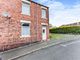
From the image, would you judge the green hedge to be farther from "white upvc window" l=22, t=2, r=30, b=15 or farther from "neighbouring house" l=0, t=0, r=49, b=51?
"white upvc window" l=22, t=2, r=30, b=15

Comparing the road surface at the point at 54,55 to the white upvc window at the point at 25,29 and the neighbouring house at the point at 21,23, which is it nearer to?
the neighbouring house at the point at 21,23

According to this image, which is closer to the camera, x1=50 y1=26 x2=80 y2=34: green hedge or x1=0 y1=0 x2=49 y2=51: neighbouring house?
x1=0 y1=0 x2=49 y2=51: neighbouring house

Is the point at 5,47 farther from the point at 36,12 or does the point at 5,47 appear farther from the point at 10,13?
the point at 36,12

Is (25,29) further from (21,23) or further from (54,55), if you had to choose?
(54,55)

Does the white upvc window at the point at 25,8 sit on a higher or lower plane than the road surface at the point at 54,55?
higher

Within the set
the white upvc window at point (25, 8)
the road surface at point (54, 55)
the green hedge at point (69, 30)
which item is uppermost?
the white upvc window at point (25, 8)

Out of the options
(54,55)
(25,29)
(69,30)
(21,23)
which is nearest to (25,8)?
(21,23)

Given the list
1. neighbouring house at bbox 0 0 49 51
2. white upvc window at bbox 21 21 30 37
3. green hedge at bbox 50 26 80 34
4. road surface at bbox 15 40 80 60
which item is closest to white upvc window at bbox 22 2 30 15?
neighbouring house at bbox 0 0 49 51

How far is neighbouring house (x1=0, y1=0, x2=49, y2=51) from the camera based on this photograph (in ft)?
60.0

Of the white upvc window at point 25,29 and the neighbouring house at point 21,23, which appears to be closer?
the neighbouring house at point 21,23

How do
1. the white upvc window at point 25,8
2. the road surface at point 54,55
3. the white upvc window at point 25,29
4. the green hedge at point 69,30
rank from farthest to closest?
the green hedge at point 69,30, the white upvc window at point 25,8, the white upvc window at point 25,29, the road surface at point 54,55

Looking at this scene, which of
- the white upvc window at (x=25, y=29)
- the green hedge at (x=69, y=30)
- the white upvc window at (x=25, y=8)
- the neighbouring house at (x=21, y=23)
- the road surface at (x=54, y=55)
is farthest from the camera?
the green hedge at (x=69, y=30)

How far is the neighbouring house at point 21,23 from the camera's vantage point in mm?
18281

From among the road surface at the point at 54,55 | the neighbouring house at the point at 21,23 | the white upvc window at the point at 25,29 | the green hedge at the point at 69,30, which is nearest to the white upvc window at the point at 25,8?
the neighbouring house at the point at 21,23
